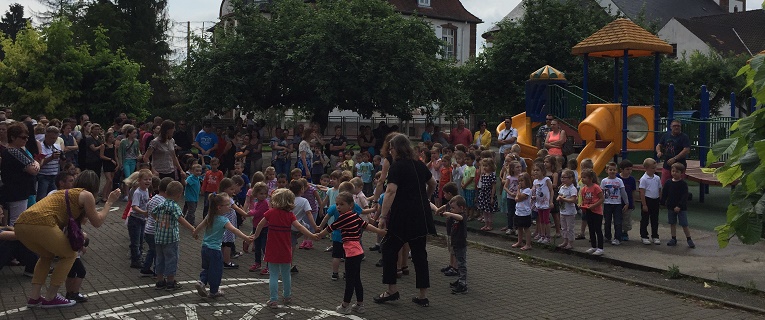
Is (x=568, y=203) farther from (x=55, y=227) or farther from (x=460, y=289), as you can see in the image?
(x=55, y=227)

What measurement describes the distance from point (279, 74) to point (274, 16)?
10.0 feet

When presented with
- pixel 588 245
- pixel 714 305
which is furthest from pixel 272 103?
pixel 714 305

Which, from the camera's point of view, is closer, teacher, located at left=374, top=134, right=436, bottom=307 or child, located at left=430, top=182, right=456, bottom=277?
teacher, located at left=374, top=134, right=436, bottom=307

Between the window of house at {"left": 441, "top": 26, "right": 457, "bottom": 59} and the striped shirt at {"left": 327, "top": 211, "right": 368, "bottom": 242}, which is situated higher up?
the window of house at {"left": 441, "top": 26, "right": 457, "bottom": 59}

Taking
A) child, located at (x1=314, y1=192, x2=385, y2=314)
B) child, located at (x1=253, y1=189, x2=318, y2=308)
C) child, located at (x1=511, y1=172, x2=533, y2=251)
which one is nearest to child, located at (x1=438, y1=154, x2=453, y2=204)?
child, located at (x1=511, y1=172, x2=533, y2=251)

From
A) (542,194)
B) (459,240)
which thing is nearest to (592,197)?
(542,194)

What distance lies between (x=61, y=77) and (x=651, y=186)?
80.6 ft

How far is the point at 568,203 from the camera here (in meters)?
12.0

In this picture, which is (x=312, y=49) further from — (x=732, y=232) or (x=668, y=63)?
(x=732, y=232)

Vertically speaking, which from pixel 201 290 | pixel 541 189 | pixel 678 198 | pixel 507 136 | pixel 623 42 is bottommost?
pixel 201 290

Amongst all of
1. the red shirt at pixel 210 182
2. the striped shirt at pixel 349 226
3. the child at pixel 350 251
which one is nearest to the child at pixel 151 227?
the child at pixel 350 251

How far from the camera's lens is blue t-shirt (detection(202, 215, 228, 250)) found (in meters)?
8.67

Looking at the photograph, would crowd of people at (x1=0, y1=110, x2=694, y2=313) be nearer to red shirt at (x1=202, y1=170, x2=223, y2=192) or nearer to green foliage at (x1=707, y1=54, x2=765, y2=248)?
red shirt at (x1=202, y1=170, x2=223, y2=192)

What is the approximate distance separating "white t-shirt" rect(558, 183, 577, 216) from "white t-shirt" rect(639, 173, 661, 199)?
1.21m
